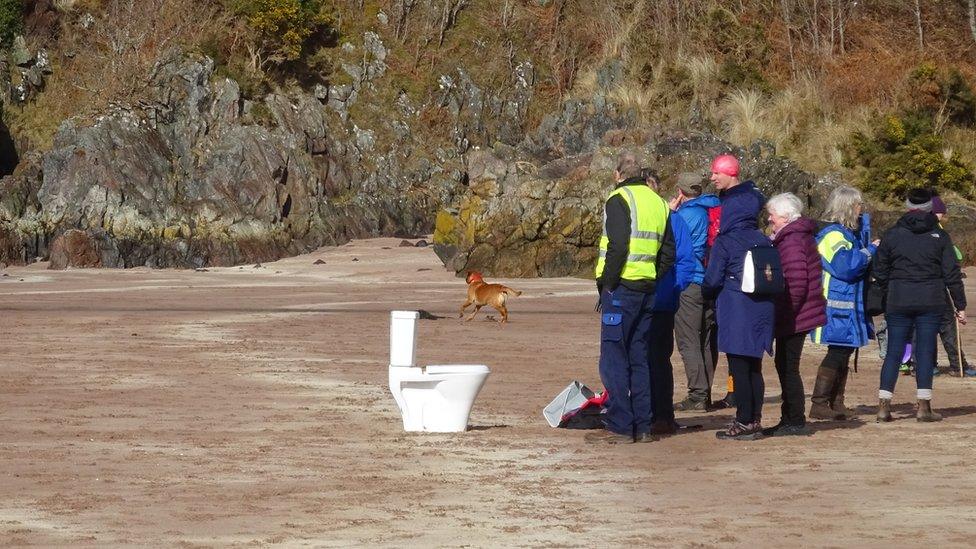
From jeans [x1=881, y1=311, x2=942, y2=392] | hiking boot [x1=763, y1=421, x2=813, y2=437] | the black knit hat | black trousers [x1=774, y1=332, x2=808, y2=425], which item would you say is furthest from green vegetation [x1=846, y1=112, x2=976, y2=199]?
hiking boot [x1=763, y1=421, x2=813, y2=437]

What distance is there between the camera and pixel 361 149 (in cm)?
4247

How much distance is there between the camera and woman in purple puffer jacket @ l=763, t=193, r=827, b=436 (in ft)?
33.3

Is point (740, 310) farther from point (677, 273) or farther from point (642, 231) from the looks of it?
point (677, 273)

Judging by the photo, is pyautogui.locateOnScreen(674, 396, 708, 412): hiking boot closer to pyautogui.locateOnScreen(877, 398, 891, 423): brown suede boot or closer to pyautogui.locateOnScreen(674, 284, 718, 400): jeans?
pyautogui.locateOnScreen(674, 284, 718, 400): jeans

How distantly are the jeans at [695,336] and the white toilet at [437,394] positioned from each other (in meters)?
2.23

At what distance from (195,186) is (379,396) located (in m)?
27.2

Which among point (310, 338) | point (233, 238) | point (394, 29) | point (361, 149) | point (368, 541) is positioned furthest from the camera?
point (394, 29)

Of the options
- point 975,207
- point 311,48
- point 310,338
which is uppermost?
point 311,48

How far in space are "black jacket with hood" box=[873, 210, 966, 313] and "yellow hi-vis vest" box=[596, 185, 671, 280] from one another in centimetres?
208

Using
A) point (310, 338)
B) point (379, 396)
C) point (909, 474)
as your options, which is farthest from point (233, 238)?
point (909, 474)

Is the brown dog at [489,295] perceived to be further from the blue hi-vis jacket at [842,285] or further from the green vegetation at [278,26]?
the green vegetation at [278,26]

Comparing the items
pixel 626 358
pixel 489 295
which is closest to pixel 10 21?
pixel 489 295

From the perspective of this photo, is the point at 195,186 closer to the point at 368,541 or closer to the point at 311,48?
the point at 311,48

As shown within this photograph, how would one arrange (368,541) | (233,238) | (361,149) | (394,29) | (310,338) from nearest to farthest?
(368,541)
(310,338)
(233,238)
(361,149)
(394,29)
